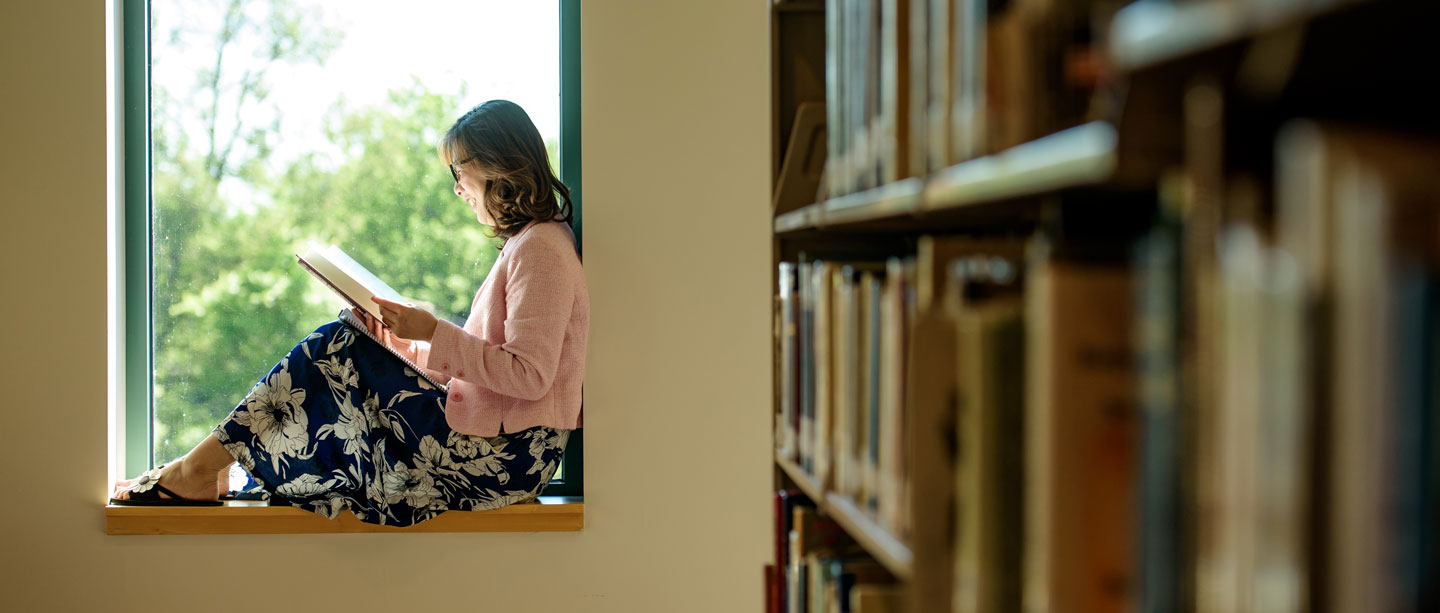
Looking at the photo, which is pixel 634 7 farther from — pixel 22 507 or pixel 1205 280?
pixel 1205 280

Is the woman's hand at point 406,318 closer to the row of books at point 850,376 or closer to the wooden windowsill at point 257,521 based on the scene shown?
the wooden windowsill at point 257,521

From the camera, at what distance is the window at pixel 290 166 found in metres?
2.51

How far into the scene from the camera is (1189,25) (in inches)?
17.0

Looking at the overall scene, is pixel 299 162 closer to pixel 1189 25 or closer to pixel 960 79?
pixel 960 79

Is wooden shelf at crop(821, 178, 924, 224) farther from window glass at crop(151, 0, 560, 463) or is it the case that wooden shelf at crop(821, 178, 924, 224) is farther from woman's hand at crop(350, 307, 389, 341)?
window glass at crop(151, 0, 560, 463)

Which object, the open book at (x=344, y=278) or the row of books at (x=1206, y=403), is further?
the open book at (x=344, y=278)

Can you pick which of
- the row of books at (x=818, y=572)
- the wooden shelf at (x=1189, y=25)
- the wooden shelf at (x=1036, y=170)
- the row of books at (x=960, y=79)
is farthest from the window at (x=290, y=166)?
the wooden shelf at (x=1189, y=25)

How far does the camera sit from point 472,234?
2.56 metres

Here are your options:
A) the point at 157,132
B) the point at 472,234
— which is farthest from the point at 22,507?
the point at 472,234

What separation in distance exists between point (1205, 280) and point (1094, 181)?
82 millimetres

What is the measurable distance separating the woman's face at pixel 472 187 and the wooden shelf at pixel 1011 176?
141cm

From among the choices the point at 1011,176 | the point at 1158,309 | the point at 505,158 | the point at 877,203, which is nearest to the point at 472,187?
the point at 505,158

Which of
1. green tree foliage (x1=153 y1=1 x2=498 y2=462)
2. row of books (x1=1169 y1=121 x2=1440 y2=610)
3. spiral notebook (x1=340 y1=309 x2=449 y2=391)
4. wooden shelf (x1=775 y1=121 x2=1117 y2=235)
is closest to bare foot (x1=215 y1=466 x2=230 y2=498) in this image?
green tree foliage (x1=153 y1=1 x2=498 y2=462)

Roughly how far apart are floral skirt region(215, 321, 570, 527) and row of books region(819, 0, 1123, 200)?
1.42 m
